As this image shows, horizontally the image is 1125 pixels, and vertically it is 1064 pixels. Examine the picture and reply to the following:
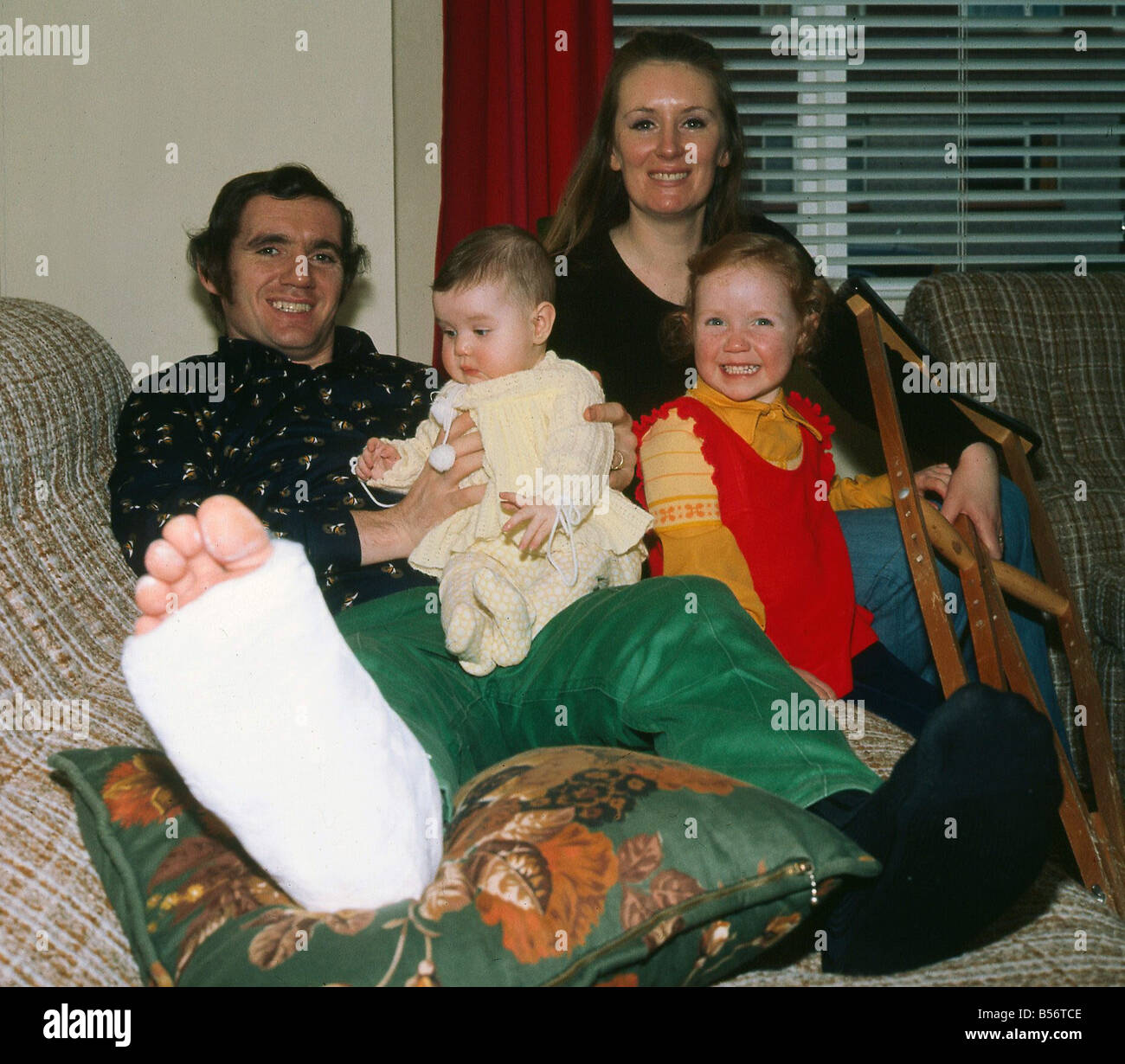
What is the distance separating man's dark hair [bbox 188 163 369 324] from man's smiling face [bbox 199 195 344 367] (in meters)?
0.01

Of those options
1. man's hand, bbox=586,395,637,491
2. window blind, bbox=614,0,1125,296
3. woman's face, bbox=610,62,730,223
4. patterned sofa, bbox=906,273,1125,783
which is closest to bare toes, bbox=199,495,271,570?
man's hand, bbox=586,395,637,491

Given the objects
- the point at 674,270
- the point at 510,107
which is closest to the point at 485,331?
the point at 674,270

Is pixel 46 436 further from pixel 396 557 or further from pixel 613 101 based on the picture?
pixel 613 101

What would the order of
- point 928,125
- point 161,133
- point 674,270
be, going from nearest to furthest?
point 674,270 < point 161,133 < point 928,125

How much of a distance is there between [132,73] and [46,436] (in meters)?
1.01

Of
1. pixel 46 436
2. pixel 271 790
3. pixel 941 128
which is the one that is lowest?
pixel 271 790

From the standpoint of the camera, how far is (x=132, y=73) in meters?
2.12

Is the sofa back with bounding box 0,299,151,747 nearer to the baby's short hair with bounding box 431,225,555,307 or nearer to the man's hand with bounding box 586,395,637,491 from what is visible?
the baby's short hair with bounding box 431,225,555,307

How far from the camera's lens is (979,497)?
1647 mm

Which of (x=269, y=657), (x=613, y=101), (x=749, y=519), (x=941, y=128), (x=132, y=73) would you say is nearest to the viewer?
(x=269, y=657)

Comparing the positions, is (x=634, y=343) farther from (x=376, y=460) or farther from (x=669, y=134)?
(x=376, y=460)

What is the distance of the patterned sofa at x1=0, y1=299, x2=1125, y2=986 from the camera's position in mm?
875

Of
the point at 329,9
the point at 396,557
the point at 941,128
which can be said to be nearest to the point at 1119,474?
the point at 941,128

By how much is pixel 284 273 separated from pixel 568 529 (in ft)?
2.39
